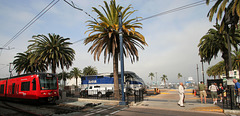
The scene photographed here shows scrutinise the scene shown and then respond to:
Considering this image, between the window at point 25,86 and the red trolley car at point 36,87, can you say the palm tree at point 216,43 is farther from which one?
the window at point 25,86

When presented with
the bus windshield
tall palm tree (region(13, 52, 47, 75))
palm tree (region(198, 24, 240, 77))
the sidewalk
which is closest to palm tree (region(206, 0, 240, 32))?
the sidewalk

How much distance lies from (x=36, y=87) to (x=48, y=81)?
1313 millimetres

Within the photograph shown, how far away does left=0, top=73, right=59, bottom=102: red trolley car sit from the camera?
50.6 ft

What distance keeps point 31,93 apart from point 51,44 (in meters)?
14.2

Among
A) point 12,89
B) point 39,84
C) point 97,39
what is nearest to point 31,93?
point 39,84

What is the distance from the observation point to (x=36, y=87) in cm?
1543

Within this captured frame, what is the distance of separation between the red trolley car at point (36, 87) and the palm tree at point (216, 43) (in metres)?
21.6

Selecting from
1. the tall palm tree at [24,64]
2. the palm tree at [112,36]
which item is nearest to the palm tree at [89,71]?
the tall palm tree at [24,64]

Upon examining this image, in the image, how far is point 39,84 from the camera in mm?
15469

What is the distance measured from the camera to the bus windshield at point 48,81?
15.8m

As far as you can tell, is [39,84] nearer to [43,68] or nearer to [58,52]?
[58,52]

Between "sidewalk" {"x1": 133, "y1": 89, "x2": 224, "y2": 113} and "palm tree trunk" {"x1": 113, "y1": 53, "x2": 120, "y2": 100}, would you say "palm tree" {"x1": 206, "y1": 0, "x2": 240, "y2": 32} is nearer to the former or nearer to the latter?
"sidewalk" {"x1": 133, "y1": 89, "x2": 224, "y2": 113}

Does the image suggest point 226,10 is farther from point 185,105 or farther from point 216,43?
point 216,43

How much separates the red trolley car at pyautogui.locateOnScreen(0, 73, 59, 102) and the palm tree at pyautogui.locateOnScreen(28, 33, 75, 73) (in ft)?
29.1
